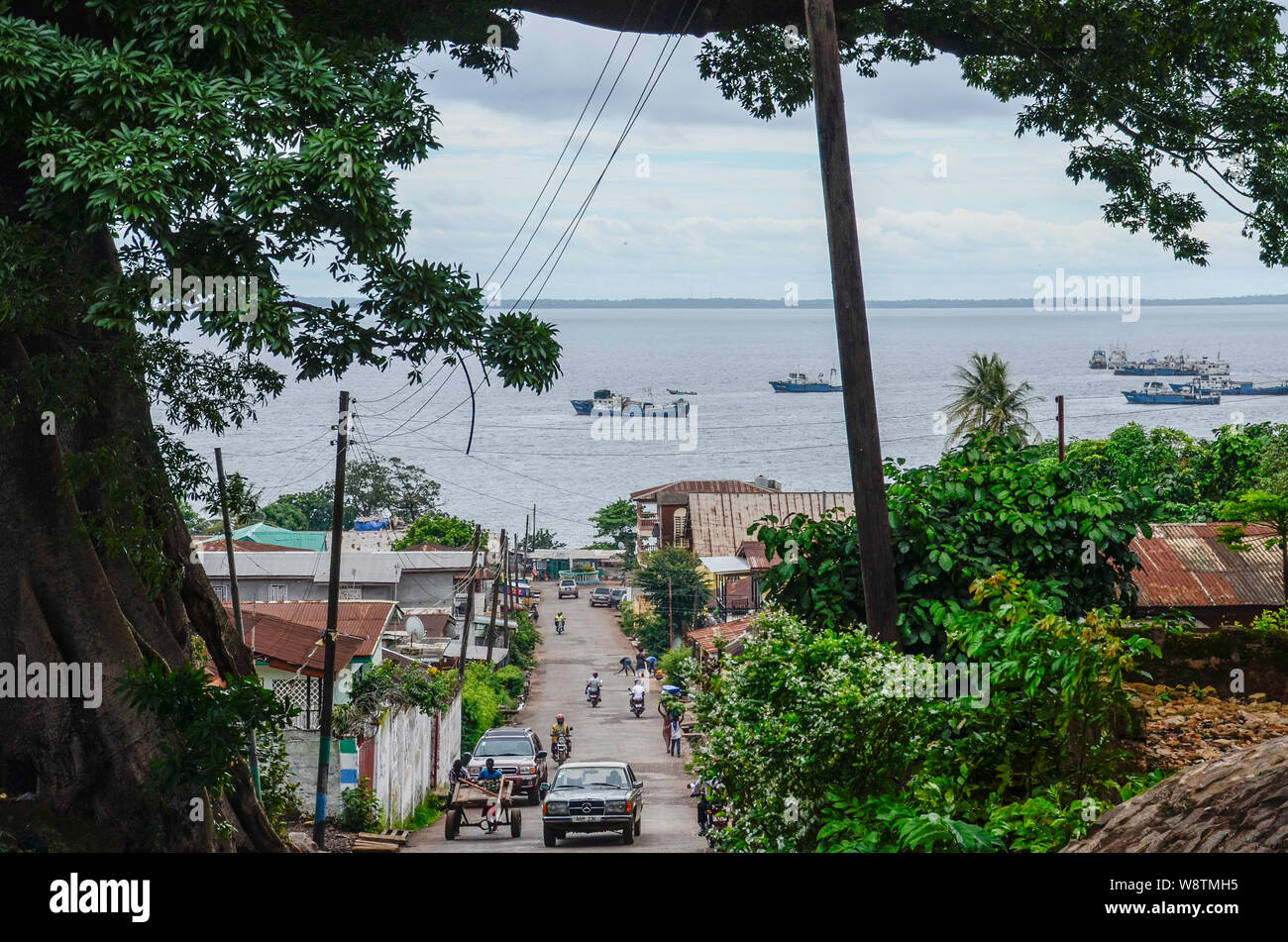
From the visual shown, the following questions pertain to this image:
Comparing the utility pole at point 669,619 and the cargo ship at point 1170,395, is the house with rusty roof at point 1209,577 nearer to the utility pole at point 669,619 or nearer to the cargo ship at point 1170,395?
the utility pole at point 669,619

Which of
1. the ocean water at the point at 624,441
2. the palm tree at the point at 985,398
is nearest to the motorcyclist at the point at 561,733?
the palm tree at the point at 985,398

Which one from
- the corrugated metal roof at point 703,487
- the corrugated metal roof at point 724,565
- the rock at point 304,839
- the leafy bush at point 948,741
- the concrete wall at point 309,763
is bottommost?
the rock at point 304,839

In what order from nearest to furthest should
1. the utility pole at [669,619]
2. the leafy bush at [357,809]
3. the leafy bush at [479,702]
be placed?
the leafy bush at [357,809] → the leafy bush at [479,702] → the utility pole at [669,619]

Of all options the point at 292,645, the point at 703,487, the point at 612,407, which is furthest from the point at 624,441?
the point at 292,645

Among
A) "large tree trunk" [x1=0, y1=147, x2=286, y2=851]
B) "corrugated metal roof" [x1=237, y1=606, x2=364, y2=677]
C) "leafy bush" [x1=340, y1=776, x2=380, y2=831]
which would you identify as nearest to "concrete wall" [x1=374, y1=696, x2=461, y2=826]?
"leafy bush" [x1=340, y1=776, x2=380, y2=831]

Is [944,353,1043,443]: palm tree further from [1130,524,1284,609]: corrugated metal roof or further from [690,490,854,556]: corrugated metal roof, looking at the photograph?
[1130,524,1284,609]: corrugated metal roof

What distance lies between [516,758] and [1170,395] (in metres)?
128

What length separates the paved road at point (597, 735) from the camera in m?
21.6

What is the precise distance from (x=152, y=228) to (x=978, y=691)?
5.73 meters

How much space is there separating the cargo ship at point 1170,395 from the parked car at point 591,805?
393 feet

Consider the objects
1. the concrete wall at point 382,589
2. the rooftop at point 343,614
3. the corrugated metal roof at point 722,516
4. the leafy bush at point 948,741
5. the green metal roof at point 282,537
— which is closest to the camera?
the leafy bush at point 948,741

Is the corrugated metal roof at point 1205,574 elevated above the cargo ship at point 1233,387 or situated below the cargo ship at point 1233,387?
below

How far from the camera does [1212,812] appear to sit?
18.7 ft
